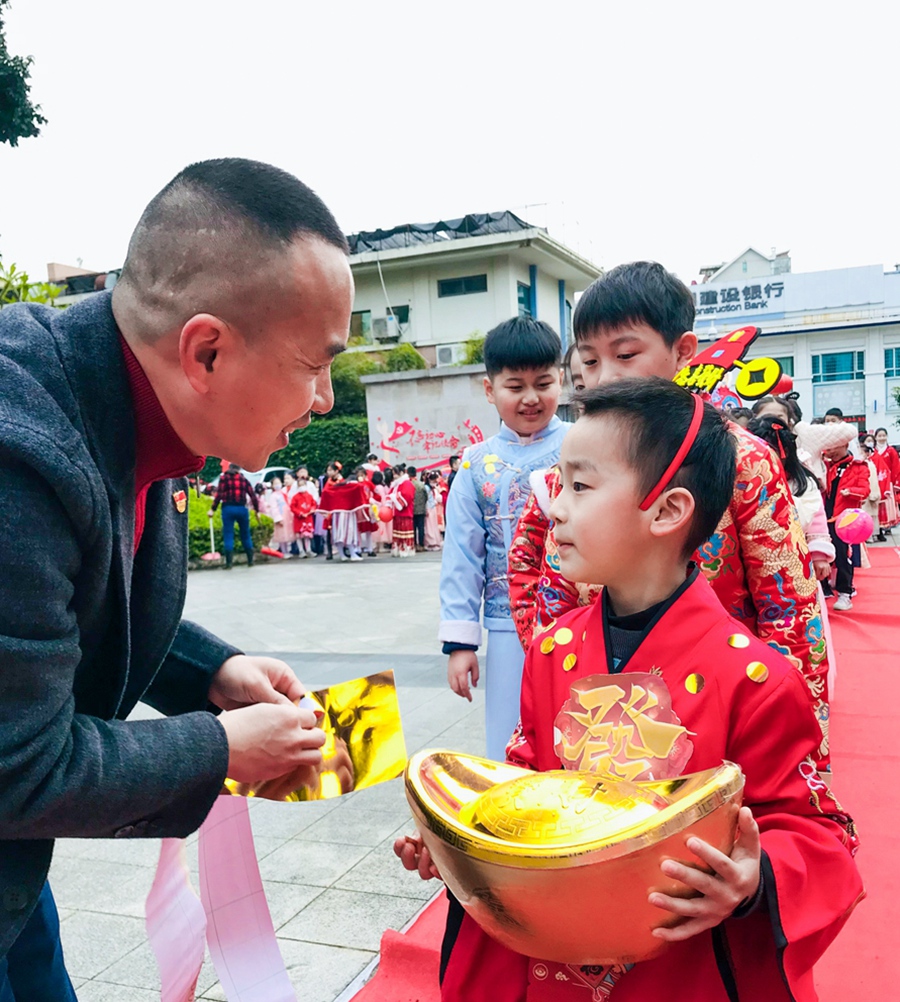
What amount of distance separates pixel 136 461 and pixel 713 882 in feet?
2.99

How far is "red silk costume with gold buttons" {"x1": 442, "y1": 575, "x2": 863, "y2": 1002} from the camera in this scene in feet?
3.45

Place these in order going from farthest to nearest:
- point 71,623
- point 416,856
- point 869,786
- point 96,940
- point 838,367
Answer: point 838,367
point 869,786
point 96,940
point 416,856
point 71,623

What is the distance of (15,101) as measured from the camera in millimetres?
9352

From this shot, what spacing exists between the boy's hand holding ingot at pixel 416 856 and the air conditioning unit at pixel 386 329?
27.0 metres

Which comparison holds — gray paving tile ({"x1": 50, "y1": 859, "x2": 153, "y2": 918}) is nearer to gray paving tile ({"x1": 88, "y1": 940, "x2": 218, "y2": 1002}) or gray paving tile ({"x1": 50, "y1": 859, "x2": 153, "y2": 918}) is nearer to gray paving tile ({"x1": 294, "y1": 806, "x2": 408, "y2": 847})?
gray paving tile ({"x1": 88, "y1": 940, "x2": 218, "y2": 1002})

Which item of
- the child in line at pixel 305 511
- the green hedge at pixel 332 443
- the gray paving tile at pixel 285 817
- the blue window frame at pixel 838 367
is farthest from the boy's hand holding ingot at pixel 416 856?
the blue window frame at pixel 838 367

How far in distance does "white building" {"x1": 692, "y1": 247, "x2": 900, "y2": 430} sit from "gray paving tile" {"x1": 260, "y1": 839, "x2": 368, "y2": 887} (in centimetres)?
2919

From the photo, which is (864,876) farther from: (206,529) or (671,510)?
(206,529)

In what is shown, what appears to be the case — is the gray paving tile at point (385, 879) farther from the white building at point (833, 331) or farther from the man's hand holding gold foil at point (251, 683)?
the white building at point (833, 331)

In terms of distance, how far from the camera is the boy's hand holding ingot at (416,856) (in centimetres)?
118

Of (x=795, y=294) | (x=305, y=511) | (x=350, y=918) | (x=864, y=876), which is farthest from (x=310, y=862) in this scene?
(x=795, y=294)

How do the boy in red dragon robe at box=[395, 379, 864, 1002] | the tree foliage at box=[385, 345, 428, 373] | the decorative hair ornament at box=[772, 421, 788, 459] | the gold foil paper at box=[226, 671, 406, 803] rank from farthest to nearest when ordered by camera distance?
1. the tree foliage at box=[385, 345, 428, 373]
2. the decorative hair ornament at box=[772, 421, 788, 459]
3. the gold foil paper at box=[226, 671, 406, 803]
4. the boy in red dragon robe at box=[395, 379, 864, 1002]

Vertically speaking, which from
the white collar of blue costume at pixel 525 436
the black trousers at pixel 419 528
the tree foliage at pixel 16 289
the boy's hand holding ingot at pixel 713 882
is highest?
the tree foliage at pixel 16 289

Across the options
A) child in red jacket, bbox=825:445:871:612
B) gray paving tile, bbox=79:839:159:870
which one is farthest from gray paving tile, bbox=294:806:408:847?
child in red jacket, bbox=825:445:871:612
